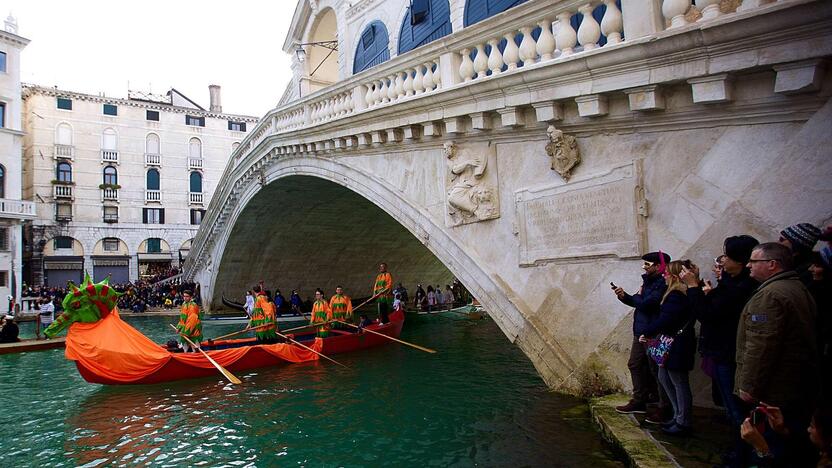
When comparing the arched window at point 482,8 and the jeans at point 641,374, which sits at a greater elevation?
the arched window at point 482,8

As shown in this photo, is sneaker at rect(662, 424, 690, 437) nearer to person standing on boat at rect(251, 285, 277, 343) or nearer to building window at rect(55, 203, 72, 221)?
person standing on boat at rect(251, 285, 277, 343)

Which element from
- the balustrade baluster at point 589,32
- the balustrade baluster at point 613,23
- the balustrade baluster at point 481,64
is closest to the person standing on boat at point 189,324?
the balustrade baluster at point 481,64

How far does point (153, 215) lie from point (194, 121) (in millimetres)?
5942

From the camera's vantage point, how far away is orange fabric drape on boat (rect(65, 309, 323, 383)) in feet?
25.7

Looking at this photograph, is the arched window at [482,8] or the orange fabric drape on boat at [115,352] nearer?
the orange fabric drape on boat at [115,352]

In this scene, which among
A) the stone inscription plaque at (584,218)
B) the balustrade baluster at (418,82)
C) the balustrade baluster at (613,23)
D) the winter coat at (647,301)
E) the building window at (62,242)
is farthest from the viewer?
the building window at (62,242)

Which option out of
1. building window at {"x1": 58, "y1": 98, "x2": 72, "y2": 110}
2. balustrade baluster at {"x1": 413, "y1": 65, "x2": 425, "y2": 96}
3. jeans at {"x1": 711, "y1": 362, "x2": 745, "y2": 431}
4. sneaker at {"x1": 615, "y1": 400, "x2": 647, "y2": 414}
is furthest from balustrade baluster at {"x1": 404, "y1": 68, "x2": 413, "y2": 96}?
building window at {"x1": 58, "y1": 98, "x2": 72, "y2": 110}

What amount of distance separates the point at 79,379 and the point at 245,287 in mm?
11301

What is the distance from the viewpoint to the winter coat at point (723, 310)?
11.4 ft

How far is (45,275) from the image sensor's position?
90.3ft

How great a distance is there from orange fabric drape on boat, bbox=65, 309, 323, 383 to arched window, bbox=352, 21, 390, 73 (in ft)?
24.4

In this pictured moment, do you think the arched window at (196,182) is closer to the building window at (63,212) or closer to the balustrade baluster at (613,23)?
the building window at (63,212)

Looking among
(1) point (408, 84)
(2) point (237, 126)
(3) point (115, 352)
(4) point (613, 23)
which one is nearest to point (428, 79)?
(1) point (408, 84)

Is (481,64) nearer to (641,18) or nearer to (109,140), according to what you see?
(641,18)
